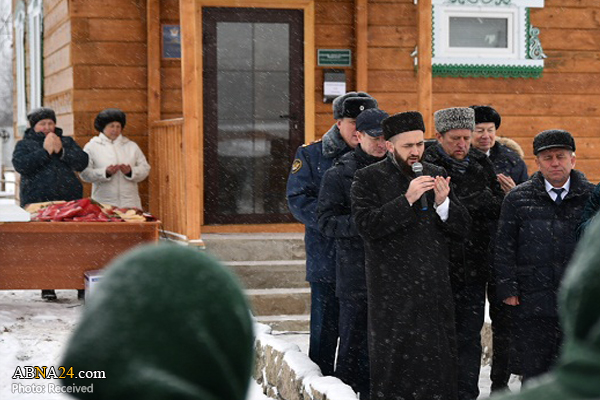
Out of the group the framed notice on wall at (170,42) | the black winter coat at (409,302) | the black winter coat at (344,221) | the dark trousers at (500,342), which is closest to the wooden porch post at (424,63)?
the framed notice on wall at (170,42)

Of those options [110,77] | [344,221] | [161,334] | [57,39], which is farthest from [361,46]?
[161,334]

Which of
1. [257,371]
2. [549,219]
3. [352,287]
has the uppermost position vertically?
[549,219]

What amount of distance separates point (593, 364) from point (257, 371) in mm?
5480

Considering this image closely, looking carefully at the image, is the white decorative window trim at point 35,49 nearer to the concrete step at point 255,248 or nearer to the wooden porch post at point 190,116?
the wooden porch post at point 190,116

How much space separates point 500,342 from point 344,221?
1.20 m

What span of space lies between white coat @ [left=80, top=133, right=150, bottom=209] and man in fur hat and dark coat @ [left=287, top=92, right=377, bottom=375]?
3.35m

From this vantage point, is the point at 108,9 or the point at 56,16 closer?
the point at 108,9

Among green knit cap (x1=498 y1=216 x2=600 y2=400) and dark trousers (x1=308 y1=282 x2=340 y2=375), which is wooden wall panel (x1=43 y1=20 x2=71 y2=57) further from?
green knit cap (x1=498 y1=216 x2=600 y2=400)

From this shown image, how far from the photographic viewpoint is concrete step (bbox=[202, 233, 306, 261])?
866 cm

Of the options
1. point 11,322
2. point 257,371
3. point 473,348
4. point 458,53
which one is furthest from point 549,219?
point 458,53

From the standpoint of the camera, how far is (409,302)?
4.71 m

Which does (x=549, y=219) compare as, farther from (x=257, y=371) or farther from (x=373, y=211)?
(x=257, y=371)

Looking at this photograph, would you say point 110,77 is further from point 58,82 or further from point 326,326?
point 326,326

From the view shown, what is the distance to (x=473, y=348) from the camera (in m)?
5.44
